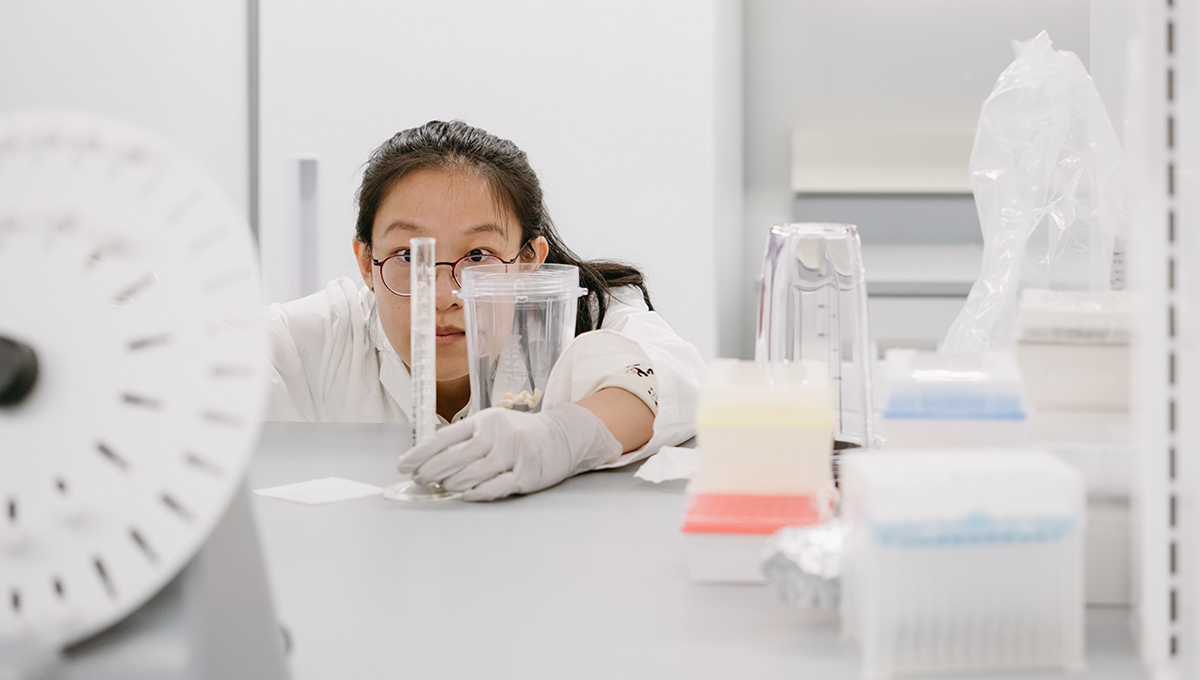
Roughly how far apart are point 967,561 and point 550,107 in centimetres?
201

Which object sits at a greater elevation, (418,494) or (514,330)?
(514,330)

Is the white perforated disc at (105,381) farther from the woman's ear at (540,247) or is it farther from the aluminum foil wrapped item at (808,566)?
the woman's ear at (540,247)

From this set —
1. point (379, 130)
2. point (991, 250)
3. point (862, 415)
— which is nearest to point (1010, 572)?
point (862, 415)

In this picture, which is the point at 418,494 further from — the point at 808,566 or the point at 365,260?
the point at 365,260

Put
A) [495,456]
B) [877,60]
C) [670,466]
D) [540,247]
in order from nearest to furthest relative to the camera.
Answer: [495,456], [670,466], [540,247], [877,60]

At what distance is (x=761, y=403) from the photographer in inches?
23.1

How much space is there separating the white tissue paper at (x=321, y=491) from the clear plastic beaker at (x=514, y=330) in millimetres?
159

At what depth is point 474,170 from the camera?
1.38 metres

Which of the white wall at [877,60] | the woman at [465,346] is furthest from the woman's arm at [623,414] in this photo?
the white wall at [877,60]

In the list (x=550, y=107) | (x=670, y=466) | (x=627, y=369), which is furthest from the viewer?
(x=550, y=107)

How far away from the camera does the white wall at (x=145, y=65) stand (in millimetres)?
1995

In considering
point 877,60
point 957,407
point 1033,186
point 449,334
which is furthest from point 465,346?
point 877,60

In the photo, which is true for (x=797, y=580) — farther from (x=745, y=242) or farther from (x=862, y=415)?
(x=745, y=242)

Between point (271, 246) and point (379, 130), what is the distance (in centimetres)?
39
